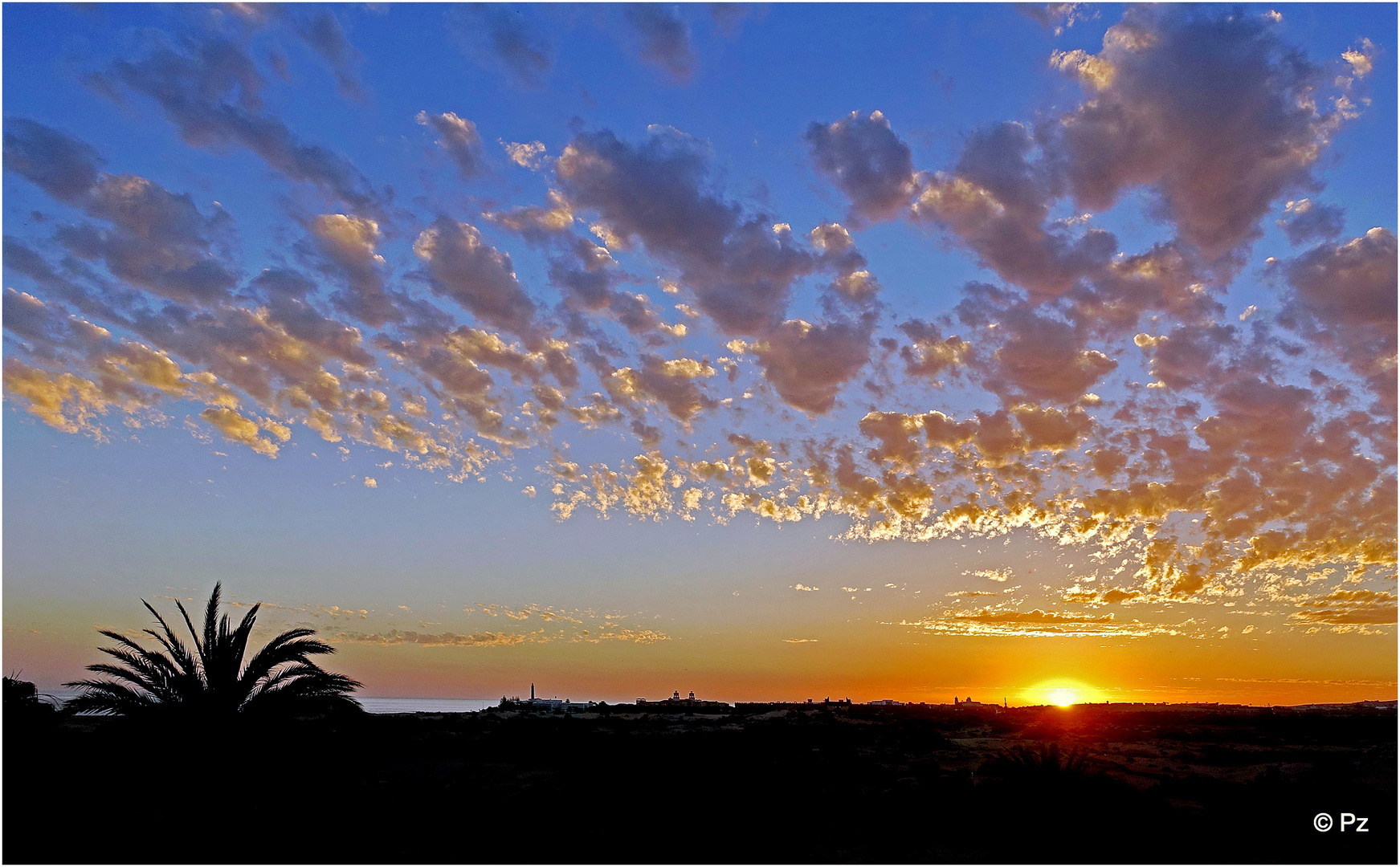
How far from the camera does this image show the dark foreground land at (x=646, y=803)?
13242 mm

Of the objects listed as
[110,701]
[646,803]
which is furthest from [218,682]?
[646,803]

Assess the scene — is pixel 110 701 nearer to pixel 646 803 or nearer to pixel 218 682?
pixel 218 682

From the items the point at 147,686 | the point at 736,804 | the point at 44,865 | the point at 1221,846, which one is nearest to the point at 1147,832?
the point at 1221,846

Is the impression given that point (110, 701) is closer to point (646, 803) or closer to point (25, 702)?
point (25, 702)

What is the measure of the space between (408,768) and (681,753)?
9220 millimetres

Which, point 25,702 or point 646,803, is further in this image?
point 25,702

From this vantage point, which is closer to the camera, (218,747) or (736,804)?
(736,804)

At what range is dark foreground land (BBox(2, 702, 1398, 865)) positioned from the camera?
43.4 ft

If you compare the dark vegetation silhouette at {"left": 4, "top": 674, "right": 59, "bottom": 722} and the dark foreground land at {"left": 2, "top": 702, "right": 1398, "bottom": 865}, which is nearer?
the dark foreground land at {"left": 2, "top": 702, "right": 1398, "bottom": 865}

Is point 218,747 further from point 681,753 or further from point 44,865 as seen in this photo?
point 681,753

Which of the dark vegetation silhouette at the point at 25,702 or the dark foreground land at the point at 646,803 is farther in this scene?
the dark vegetation silhouette at the point at 25,702

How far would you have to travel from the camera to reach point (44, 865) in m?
12.1

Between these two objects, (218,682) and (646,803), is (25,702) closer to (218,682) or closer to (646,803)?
(218,682)

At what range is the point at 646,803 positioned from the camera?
1733 centimetres
